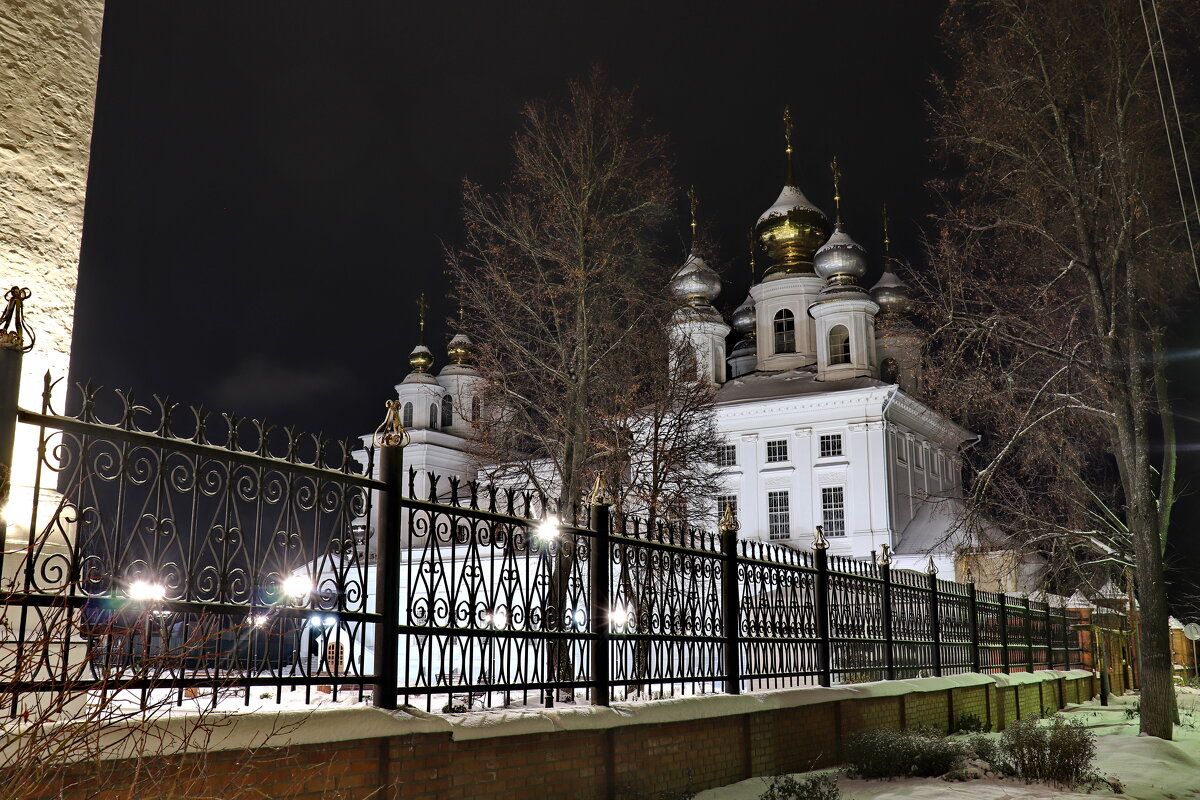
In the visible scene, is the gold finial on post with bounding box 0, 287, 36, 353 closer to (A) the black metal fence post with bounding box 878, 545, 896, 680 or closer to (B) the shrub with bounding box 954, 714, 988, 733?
(A) the black metal fence post with bounding box 878, 545, 896, 680

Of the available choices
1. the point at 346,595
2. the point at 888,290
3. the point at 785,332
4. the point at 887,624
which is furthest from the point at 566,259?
the point at 888,290

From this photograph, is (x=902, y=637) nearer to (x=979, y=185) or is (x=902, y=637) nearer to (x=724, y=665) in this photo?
(x=724, y=665)

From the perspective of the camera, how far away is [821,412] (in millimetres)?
43969

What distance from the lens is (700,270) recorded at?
43438mm

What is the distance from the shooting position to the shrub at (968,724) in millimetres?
15047

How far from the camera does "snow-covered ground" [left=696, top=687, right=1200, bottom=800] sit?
930 centimetres

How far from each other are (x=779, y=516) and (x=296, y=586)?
4003 centimetres

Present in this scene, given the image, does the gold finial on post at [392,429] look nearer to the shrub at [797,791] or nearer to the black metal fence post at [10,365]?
the black metal fence post at [10,365]

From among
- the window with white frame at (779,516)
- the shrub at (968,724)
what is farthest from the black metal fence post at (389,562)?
the window with white frame at (779,516)

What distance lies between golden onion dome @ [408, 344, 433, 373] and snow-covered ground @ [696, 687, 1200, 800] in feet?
152

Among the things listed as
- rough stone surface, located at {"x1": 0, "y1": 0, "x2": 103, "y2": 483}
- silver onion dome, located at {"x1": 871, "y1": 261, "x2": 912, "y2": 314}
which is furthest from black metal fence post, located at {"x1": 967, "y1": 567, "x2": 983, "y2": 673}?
silver onion dome, located at {"x1": 871, "y1": 261, "x2": 912, "y2": 314}

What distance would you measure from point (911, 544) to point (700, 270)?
43.3 feet

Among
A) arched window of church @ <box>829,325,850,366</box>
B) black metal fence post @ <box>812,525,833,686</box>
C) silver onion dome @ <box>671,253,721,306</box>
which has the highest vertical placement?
silver onion dome @ <box>671,253,721,306</box>

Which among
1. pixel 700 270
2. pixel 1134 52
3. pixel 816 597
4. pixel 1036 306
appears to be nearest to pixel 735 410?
pixel 700 270
